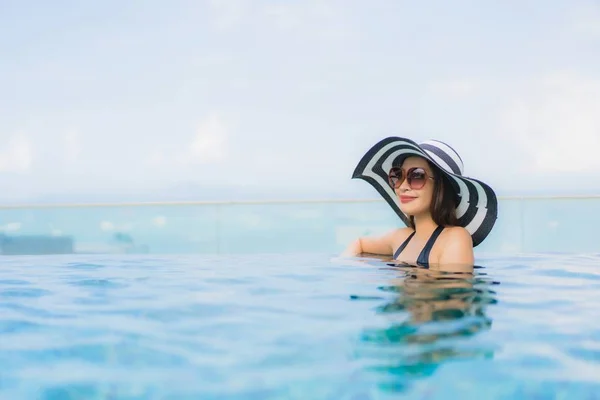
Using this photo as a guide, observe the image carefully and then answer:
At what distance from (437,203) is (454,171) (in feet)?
0.73

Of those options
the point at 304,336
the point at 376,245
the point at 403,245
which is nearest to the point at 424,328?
the point at 304,336

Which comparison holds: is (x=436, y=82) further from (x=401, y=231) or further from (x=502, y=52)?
(x=401, y=231)

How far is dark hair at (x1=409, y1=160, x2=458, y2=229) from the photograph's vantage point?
3520 mm

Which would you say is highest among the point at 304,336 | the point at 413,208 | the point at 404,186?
the point at 404,186

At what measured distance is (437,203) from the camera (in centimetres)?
353

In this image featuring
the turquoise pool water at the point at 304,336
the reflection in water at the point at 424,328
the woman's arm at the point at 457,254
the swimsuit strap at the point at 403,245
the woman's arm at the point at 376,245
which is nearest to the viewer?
the turquoise pool water at the point at 304,336

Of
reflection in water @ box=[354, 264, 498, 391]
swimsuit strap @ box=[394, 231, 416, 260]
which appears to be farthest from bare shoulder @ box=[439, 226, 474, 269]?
swimsuit strap @ box=[394, 231, 416, 260]

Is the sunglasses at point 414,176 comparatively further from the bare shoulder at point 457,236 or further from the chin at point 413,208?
the bare shoulder at point 457,236

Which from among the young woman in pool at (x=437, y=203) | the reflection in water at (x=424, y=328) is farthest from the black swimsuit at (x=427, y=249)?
the reflection in water at (x=424, y=328)

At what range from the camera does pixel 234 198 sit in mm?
7684

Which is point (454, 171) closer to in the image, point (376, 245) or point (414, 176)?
point (414, 176)

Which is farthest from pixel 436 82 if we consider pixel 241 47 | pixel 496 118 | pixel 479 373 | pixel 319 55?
pixel 479 373

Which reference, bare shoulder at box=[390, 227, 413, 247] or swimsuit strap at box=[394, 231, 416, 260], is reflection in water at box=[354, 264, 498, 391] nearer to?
swimsuit strap at box=[394, 231, 416, 260]

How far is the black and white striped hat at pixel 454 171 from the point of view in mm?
3364
